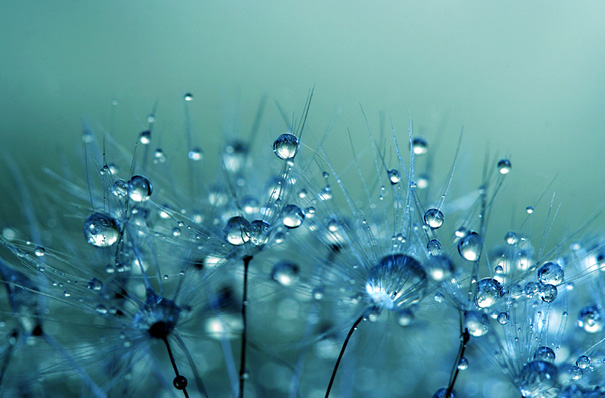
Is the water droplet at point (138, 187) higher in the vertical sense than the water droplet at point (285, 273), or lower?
lower

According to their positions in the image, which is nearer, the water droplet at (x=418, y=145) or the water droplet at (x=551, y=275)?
the water droplet at (x=551, y=275)

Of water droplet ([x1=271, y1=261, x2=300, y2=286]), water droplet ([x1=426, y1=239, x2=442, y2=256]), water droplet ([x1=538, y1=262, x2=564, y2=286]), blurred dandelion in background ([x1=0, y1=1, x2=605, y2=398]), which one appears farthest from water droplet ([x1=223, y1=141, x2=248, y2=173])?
water droplet ([x1=538, y1=262, x2=564, y2=286])

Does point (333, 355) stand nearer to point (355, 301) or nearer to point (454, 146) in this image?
point (355, 301)

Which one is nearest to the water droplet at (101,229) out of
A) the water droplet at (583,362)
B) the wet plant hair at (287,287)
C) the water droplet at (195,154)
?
the wet plant hair at (287,287)

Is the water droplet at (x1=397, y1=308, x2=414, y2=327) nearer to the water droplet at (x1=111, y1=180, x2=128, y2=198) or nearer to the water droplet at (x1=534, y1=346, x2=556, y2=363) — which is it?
the water droplet at (x1=534, y1=346, x2=556, y2=363)

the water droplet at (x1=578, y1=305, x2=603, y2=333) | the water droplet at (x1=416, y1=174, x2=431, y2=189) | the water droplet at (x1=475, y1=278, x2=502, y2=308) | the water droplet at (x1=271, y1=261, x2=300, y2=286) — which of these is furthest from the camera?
the water droplet at (x1=416, y1=174, x2=431, y2=189)

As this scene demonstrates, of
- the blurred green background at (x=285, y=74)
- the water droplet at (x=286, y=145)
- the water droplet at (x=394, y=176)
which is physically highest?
the blurred green background at (x=285, y=74)

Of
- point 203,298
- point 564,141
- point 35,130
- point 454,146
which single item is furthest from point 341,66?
point 203,298

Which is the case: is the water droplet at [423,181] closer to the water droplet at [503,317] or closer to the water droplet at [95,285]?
the water droplet at [503,317]
